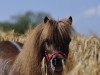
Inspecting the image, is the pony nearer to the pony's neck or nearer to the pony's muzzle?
the pony's neck

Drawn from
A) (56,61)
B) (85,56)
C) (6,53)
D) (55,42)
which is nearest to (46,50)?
(55,42)

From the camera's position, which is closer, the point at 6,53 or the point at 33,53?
the point at 33,53

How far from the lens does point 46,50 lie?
8.55 m

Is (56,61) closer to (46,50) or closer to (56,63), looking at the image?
(56,63)

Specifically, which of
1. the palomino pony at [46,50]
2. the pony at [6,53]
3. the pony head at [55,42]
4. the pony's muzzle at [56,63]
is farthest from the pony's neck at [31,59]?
the pony at [6,53]

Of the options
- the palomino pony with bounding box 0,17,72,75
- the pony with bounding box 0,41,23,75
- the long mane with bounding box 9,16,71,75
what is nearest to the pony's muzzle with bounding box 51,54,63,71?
the palomino pony with bounding box 0,17,72,75

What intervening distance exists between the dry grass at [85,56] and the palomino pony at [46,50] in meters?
0.30

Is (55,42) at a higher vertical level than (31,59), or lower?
higher

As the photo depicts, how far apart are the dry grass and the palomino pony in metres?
0.30

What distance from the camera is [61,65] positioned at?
836 cm

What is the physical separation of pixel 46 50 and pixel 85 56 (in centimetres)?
146

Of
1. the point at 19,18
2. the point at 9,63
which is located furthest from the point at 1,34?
the point at 19,18

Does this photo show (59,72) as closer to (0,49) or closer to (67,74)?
(67,74)

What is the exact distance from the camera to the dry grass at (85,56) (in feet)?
26.8
